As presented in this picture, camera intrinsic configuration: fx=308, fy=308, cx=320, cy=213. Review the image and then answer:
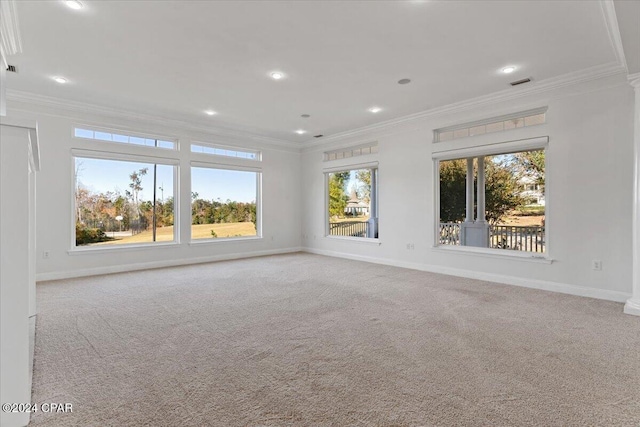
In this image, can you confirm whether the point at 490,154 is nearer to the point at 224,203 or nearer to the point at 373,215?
the point at 373,215

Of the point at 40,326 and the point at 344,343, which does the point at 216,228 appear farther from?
the point at 344,343

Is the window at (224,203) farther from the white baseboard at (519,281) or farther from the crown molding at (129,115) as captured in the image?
the white baseboard at (519,281)

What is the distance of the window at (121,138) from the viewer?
530cm

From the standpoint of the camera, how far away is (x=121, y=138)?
5676mm

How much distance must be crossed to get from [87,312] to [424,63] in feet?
15.6

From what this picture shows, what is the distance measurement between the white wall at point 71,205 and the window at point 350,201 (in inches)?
50.2

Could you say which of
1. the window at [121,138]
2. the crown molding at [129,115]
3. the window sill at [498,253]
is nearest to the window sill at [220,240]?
the window at [121,138]

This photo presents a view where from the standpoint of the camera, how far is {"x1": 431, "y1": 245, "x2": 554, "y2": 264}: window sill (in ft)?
14.2

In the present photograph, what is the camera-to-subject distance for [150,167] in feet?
20.0

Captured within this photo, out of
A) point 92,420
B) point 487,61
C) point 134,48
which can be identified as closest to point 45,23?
point 134,48

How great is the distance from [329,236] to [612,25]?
5.84 metres

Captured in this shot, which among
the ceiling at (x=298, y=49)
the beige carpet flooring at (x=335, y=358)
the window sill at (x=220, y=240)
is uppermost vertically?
the ceiling at (x=298, y=49)

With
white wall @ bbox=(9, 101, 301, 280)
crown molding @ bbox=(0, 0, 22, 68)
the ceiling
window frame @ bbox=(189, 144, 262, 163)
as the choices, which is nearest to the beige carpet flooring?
white wall @ bbox=(9, 101, 301, 280)

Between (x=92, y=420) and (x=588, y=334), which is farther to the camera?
(x=588, y=334)
